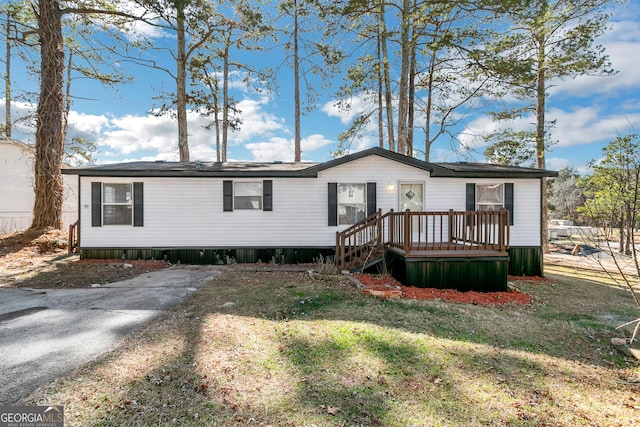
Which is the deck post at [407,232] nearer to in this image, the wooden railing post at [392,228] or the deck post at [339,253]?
the wooden railing post at [392,228]

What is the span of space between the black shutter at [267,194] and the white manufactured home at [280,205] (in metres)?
0.03

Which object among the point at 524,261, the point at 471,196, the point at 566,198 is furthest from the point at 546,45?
the point at 524,261

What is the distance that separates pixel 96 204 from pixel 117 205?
1.75ft

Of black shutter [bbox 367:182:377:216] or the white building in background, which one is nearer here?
black shutter [bbox 367:182:377:216]

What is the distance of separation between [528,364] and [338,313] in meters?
2.48

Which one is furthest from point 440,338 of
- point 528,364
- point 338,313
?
point 338,313

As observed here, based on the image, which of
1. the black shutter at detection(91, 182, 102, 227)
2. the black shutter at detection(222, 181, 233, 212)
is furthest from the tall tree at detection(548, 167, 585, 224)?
the black shutter at detection(91, 182, 102, 227)

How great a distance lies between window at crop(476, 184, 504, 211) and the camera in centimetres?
902

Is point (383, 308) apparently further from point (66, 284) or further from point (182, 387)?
point (66, 284)

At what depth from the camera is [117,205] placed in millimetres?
8570

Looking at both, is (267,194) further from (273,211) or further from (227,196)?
(227,196)

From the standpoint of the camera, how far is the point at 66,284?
619cm

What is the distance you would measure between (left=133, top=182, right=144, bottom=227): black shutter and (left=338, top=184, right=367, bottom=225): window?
5.91 m

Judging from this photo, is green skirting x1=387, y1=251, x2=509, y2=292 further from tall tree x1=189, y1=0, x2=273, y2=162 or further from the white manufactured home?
tall tree x1=189, y1=0, x2=273, y2=162
